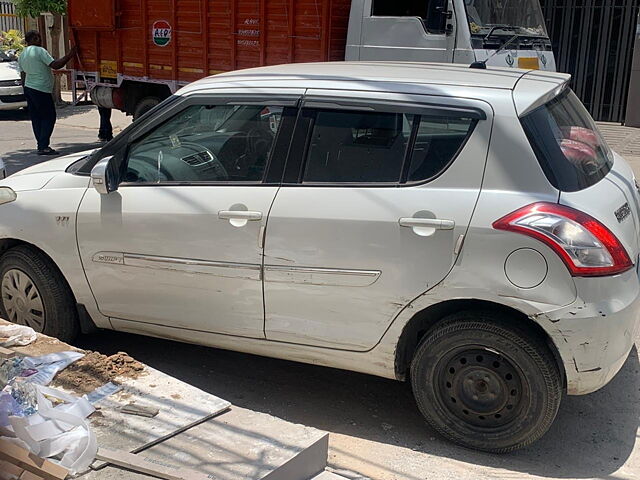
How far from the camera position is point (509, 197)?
3574 mm

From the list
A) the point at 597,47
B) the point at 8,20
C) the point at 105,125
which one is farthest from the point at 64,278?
the point at 8,20

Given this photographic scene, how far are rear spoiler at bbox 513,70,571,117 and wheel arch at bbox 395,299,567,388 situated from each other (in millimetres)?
913

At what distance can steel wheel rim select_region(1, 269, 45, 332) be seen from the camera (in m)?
4.65

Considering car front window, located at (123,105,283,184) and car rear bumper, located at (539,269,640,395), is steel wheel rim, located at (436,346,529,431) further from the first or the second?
car front window, located at (123,105,283,184)

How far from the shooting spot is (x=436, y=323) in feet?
12.5

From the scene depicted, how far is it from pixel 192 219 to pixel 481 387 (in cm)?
168

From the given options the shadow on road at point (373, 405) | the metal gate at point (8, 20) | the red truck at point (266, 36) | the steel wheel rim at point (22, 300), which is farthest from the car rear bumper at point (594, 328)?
the metal gate at point (8, 20)

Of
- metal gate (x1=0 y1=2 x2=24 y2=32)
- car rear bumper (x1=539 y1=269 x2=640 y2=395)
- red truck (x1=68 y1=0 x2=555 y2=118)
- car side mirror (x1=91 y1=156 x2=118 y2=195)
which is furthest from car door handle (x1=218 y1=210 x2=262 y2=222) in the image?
metal gate (x1=0 y1=2 x2=24 y2=32)

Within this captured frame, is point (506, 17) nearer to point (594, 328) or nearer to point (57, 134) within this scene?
point (594, 328)

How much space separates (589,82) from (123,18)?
8753mm

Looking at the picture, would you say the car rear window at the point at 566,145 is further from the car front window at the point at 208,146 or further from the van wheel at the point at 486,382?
the car front window at the point at 208,146

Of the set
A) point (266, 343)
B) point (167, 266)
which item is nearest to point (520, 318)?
point (266, 343)

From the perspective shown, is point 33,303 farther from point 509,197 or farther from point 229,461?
point 509,197

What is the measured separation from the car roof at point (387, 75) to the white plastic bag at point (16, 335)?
5.44 ft
